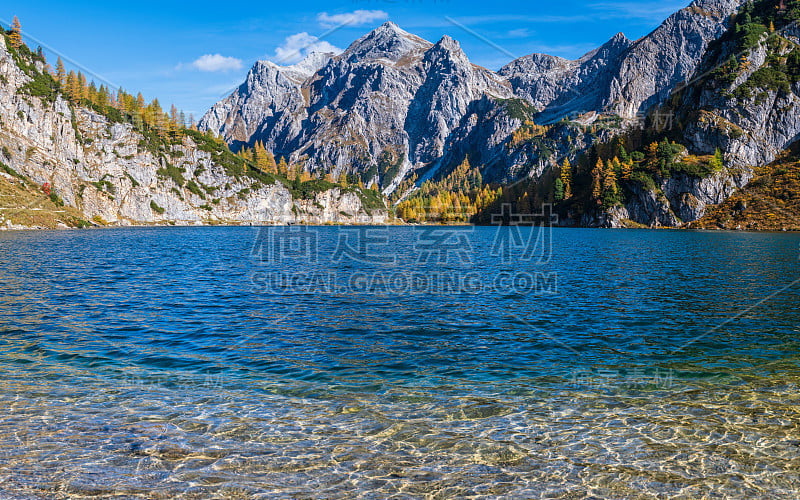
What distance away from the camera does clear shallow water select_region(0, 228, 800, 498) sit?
11258mm

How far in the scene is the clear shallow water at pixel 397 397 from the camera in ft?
36.9

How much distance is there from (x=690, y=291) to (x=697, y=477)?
111 feet

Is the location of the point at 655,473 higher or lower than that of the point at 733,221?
lower

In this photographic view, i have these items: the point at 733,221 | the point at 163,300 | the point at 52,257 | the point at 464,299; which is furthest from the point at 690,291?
the point at 733,221

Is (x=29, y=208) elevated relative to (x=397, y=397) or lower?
elevated

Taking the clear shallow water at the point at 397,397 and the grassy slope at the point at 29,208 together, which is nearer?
the clear shallow water at the point at 397,397

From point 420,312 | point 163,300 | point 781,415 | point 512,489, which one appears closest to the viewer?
point 512,489

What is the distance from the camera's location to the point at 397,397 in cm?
1689

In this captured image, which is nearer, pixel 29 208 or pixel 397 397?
pixel 397 397

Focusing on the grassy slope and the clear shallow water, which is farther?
the grassy slope

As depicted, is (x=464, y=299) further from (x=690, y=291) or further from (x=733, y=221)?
(x=733, y=221)

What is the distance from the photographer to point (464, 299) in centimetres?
3728

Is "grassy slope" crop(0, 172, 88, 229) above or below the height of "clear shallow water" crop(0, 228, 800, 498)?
above

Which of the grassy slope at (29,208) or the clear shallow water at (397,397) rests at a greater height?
the grassy slope at (29,208)
